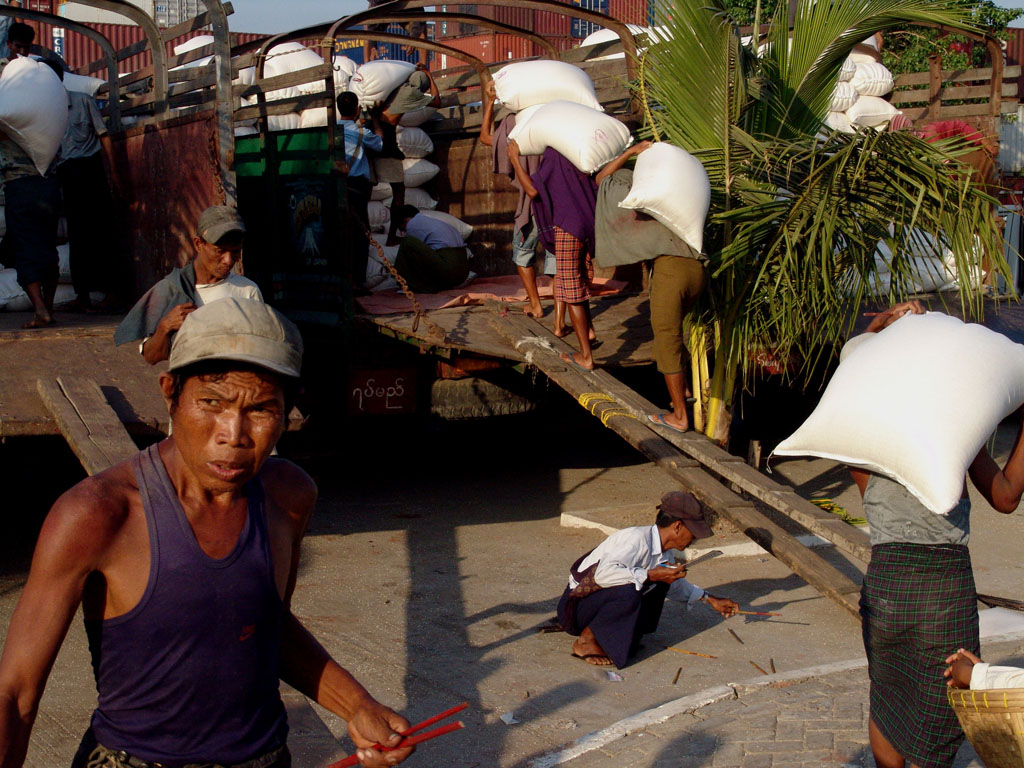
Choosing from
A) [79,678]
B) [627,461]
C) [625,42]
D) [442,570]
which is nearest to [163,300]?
[79,678]

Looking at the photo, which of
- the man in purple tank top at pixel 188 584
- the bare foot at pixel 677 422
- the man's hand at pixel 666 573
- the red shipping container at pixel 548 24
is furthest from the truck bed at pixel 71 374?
the red shipping container at pixel 548 24

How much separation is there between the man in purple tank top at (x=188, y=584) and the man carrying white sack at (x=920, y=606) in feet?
5.52

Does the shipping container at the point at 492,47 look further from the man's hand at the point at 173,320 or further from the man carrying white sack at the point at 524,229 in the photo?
the man's hand at the point at 173,320

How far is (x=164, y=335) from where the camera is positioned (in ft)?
14.1

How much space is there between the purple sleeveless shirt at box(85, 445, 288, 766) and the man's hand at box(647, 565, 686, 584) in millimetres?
3139

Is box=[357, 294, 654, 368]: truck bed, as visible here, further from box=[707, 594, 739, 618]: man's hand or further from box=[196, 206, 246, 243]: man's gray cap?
box=[707, 594, 739, 618]: man's hand

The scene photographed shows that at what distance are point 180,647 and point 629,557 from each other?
323cm

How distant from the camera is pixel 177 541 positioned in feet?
5.94

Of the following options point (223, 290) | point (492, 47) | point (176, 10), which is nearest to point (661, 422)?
point (223, 290)

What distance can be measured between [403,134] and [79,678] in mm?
6101

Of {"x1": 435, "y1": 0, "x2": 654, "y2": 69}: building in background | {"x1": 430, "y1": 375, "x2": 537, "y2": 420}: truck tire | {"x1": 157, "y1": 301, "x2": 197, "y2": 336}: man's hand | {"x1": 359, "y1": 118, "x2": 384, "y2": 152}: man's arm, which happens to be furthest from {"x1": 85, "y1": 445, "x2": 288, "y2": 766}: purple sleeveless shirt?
{"x1": 435, "y1": 0, "x2": 654, "y2": 69}: building in background

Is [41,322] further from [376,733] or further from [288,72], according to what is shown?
[376,733]

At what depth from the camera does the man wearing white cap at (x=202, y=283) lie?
4621mm

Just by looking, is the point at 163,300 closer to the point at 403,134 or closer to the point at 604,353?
the point at 604,353
